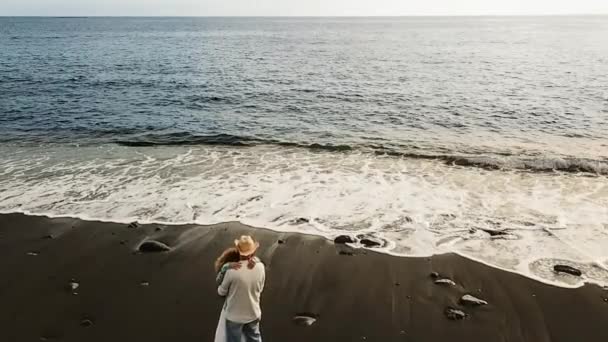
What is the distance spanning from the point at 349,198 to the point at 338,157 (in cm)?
514

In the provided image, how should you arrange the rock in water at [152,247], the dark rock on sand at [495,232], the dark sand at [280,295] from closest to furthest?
the dark sand at [280,295] → the rock in water at [152,247] → the dark rock on sand at [495,232]

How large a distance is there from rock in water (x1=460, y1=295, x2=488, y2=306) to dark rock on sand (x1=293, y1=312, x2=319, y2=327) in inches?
107

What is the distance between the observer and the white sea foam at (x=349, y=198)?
35.0ft

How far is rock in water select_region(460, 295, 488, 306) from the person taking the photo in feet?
26.8

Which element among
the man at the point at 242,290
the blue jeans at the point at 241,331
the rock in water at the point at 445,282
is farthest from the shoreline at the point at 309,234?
the man at the point at 242,290

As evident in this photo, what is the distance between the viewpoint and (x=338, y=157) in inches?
735

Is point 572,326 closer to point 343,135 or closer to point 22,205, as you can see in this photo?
point 22,205

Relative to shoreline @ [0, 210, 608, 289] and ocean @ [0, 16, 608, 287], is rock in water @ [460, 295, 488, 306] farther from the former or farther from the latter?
ocean @ [0, 16, 608, 287]

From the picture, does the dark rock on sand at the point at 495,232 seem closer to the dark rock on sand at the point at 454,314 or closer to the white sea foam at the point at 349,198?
the white sea foam at the point at 349,198

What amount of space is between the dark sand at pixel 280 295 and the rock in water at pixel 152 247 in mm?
181

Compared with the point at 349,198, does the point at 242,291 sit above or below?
above

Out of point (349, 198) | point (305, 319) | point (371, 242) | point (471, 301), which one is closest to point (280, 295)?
point (305, 319)

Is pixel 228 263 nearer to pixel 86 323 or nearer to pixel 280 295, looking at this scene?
pixel 280 295

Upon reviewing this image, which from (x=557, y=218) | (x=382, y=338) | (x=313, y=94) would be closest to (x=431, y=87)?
(x=313, y=94)
